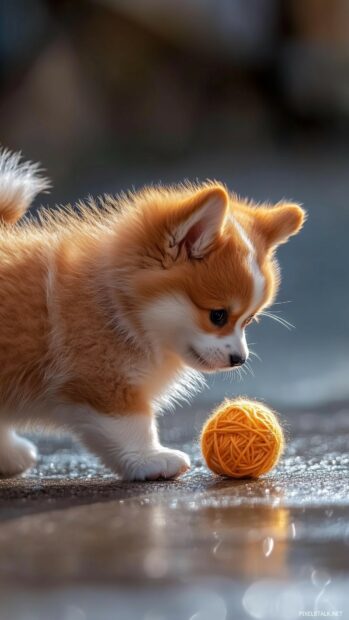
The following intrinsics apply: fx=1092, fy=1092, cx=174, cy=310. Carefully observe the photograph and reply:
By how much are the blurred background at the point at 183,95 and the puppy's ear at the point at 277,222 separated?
4144 mm

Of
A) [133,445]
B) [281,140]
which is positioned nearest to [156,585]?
[133,445]

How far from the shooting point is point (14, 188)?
2.67 m

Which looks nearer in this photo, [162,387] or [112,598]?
[112,598]

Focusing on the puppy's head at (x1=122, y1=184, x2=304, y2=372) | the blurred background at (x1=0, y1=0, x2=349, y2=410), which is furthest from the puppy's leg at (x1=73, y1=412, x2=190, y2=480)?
the blurred background at (x1=0, y1=0, x2=349, y2=410)

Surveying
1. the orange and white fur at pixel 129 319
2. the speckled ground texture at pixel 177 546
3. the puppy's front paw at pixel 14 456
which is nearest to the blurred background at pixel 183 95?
the puppy's front paw at pixel 14 456

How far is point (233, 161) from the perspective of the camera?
26.8ft

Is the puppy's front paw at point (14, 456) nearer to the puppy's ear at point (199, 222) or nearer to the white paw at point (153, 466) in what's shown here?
the white paw at point (153, 466)

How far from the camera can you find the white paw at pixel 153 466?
236cm

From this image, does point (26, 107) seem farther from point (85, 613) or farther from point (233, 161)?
point (85, 613)

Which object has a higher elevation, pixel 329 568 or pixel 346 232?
pixel 346 232

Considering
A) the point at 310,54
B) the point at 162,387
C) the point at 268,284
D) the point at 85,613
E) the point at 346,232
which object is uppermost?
the point at 310,54

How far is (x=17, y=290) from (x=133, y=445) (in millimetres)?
423

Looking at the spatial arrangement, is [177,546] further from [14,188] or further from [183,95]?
[183,95]

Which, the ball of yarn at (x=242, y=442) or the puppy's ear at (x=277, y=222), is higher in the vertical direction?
→ the puppy's ear at (x=277, y=222)
